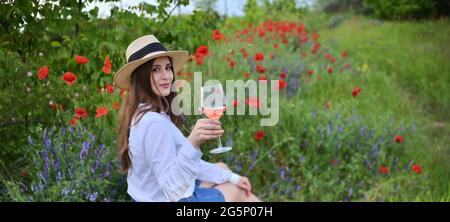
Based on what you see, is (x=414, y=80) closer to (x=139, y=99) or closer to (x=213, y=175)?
(x=213, y=175)

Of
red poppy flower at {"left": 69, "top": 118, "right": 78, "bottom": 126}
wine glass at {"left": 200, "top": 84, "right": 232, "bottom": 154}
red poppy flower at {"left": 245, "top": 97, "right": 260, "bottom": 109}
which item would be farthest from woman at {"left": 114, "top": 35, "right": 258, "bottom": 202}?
red poppy flower at {"left": 245, "top": 97, "right": 260, "bottom": 109}

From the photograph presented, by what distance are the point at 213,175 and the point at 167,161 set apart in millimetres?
497

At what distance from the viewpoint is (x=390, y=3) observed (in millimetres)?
9445

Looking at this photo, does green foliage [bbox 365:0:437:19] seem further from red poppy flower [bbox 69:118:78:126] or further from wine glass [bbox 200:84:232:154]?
wine glass [bbox 200:84:232:154]

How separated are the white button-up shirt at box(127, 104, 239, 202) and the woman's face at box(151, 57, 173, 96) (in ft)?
0.32

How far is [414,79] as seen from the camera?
640cm

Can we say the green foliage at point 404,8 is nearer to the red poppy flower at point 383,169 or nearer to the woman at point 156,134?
the red poppy flower at point 383,169

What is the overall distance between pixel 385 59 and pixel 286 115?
11.5 feet

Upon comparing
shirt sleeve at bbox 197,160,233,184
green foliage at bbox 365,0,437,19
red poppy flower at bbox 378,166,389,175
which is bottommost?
red poppy flower at bbox 378,166,389,175

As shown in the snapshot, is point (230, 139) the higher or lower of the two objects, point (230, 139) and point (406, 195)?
the higher

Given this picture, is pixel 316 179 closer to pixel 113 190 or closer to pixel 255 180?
pixel 255 180

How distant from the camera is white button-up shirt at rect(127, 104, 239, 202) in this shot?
225cm

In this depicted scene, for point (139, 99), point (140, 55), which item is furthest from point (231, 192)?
point (140, 55)
